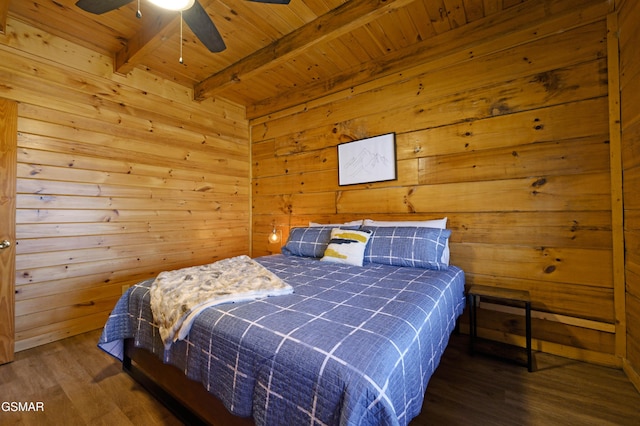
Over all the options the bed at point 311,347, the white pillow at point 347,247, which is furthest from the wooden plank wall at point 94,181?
the white pillow at point 347,247

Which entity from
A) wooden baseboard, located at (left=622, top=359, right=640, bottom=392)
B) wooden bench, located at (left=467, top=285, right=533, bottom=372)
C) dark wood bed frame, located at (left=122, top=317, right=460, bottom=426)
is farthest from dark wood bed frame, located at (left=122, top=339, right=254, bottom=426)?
wooden baseboard, located at (left=622, top=359, right=640, bottom=392)

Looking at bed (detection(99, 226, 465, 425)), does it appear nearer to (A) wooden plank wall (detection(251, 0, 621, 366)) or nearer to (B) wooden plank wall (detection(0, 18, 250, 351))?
(A) wooden plank wall (detection(251, 0, 621, 366))

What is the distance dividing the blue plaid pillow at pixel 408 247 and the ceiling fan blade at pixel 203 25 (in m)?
1.81

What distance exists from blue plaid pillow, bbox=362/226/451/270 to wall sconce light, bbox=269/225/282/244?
1500mm

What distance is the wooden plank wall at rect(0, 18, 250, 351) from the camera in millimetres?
2168

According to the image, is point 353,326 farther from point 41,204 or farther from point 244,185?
point 244,185

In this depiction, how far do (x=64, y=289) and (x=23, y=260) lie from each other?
372mm

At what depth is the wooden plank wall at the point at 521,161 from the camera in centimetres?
186

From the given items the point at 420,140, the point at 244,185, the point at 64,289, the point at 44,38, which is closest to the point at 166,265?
the point at 64,289

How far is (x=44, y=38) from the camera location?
2.25m

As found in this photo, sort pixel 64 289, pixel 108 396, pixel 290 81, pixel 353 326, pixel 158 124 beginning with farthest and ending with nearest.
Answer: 1. pixel 290 81
2. pixel 158 124
3. pixel 64 289
4. pixel 108 396
5. pixel 353 326

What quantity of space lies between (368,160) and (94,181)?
2.58 m

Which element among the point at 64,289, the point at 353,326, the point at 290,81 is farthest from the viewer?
the point at 290,81

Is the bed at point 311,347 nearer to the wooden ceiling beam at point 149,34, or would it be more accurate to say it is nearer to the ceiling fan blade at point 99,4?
the ceiling fan blade at point 99,4
